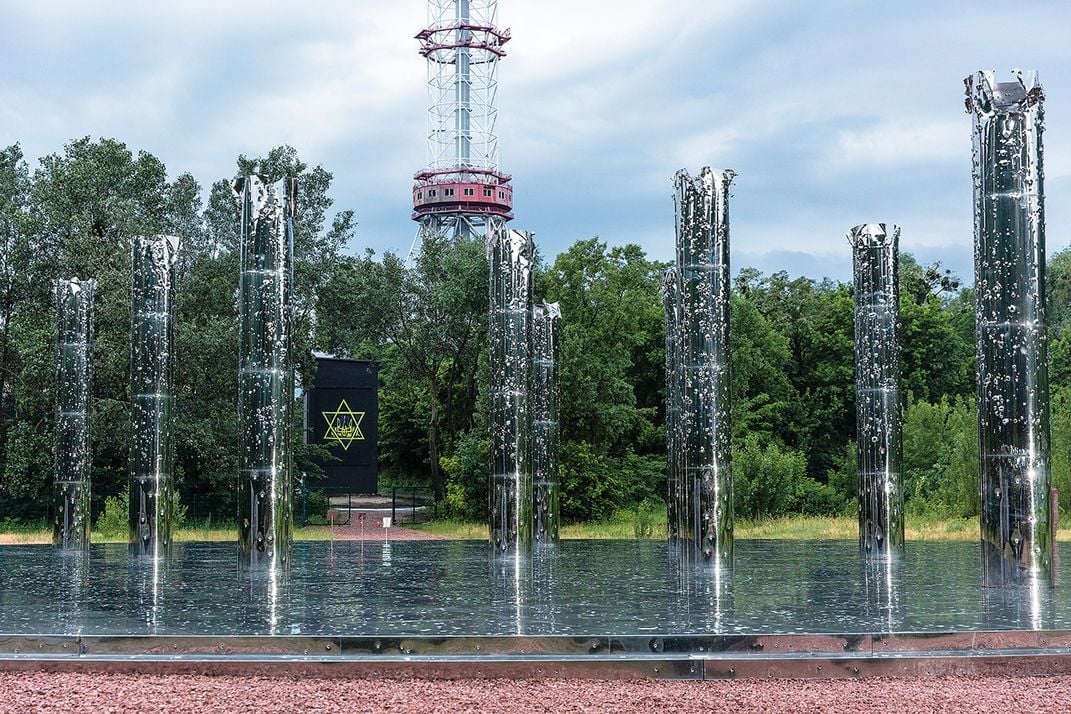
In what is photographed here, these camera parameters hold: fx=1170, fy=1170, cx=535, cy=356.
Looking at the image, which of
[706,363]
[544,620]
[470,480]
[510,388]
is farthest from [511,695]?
[470,480]

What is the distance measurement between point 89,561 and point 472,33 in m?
44.2

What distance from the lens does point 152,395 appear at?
50.9 ft

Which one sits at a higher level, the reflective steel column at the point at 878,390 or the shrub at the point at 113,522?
the reflective steel column at the point at 878,390

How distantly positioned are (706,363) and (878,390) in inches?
138

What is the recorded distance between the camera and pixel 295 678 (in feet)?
25.0

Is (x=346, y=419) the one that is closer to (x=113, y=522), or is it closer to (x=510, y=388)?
(x=113, y=522)

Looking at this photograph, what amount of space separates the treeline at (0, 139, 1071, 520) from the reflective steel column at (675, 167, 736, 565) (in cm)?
1313

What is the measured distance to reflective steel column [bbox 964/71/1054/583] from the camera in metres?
10.8

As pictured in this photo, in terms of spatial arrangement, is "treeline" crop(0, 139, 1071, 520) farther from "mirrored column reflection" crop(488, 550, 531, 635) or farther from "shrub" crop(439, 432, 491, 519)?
"mirrored column reflection" crop(488, 550, 531, 635)

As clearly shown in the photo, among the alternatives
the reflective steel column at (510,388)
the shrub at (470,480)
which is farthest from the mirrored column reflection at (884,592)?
the shrub at (470,480)

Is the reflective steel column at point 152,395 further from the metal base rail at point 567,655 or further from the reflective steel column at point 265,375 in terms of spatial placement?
the metal base rail at point 567,655

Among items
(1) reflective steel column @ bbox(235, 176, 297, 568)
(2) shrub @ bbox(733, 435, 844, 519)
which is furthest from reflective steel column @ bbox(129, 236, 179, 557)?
(2) shrub @ bbox(733, 435, 844, 519)

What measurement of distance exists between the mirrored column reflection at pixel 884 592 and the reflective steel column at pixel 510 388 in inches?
165

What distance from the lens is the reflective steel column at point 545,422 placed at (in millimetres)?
17642
